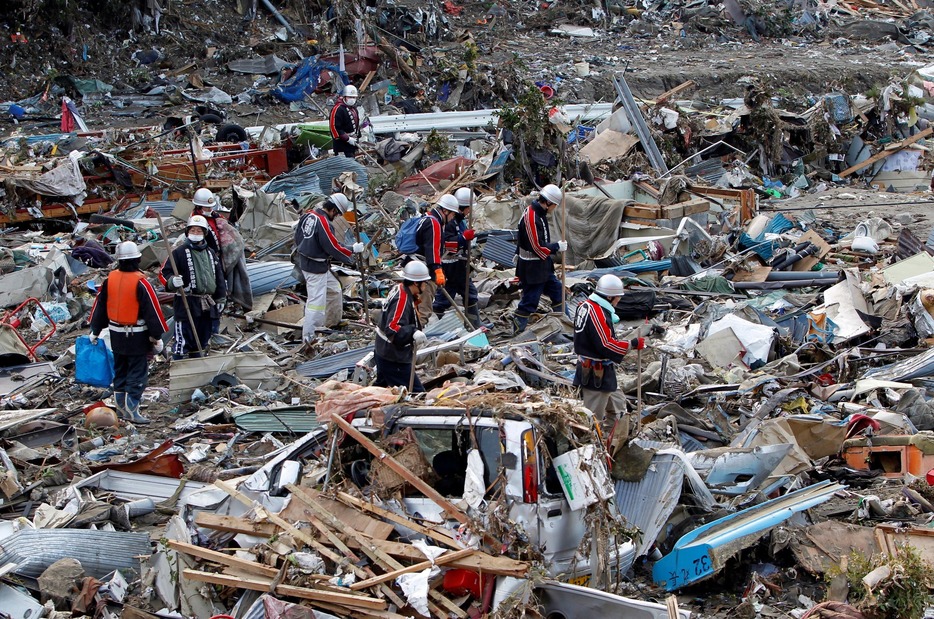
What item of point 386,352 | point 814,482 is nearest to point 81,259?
point 386,352

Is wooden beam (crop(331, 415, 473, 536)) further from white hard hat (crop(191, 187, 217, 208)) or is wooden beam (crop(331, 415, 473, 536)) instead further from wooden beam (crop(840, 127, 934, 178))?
wooden beam (crop(840, 127, 934, 178))

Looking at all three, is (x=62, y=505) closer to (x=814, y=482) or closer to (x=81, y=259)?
(x=814, y=482)

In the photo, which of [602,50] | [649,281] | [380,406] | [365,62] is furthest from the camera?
[602,50]

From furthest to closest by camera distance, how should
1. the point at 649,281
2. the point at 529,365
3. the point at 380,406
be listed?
the point at 649,281 → the point at 529,365 → the point at 380,406

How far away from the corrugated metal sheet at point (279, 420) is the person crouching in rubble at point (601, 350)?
2.26m

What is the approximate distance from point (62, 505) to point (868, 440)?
5728 millimetres

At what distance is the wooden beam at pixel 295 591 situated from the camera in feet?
15.3

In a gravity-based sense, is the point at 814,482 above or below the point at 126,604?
below

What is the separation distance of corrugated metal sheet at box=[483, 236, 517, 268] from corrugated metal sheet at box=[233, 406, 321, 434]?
477cm

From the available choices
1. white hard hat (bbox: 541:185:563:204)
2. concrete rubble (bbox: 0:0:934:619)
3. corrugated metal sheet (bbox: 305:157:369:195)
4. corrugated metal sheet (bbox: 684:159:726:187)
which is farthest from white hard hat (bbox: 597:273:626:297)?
corrugated metal sheet (bbox: 684:159:726:187)

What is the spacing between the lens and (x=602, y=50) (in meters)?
25.9

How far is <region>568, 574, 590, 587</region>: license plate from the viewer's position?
5.10m

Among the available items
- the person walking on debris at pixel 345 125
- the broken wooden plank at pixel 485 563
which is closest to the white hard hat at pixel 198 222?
the person walking on debris at pixel 345 125

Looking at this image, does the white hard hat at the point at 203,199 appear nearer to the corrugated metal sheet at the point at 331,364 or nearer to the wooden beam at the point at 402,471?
the corrugated metal sheet at the point at 331,364
